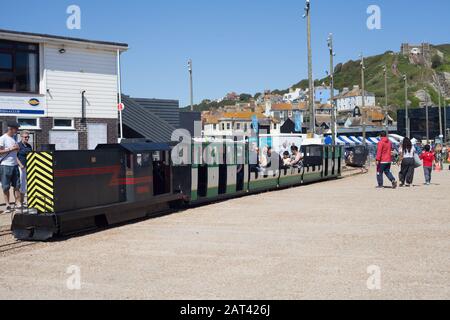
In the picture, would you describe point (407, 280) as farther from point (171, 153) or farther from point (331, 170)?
point (331, 170)

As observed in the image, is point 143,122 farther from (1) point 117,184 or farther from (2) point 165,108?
(1) point 117,184

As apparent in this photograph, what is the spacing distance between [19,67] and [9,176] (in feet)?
37.8

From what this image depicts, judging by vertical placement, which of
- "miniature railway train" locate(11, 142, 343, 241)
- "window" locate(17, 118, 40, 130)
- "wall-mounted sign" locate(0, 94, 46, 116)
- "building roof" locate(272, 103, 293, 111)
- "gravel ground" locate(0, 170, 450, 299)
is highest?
"building roof" locate(272, 103, 293, 111)

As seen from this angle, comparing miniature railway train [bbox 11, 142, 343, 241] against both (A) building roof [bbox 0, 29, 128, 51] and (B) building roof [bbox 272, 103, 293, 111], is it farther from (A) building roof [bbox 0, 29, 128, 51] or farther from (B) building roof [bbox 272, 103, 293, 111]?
(B) building roof [bbox 272, 103, 293, 111]

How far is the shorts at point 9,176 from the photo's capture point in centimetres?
1329

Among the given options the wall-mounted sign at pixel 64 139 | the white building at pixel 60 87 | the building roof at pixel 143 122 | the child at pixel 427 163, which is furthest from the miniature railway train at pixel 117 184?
the building roof at pixel 143 122

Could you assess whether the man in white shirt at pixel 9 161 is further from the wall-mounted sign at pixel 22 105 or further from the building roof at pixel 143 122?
the building roof at pixel 143 122

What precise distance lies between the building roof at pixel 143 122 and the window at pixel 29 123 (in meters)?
5.96

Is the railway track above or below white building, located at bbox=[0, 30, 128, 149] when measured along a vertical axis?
below

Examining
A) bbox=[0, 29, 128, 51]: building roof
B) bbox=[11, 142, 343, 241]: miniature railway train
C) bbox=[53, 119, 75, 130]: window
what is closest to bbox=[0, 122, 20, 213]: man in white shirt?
bbox=[11, 142, 343, 241]: miniature railway train

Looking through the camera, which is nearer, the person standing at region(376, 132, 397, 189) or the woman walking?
the person standing at region(376, 132, 397, 189)

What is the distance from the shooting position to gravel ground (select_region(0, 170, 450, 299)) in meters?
6.62
